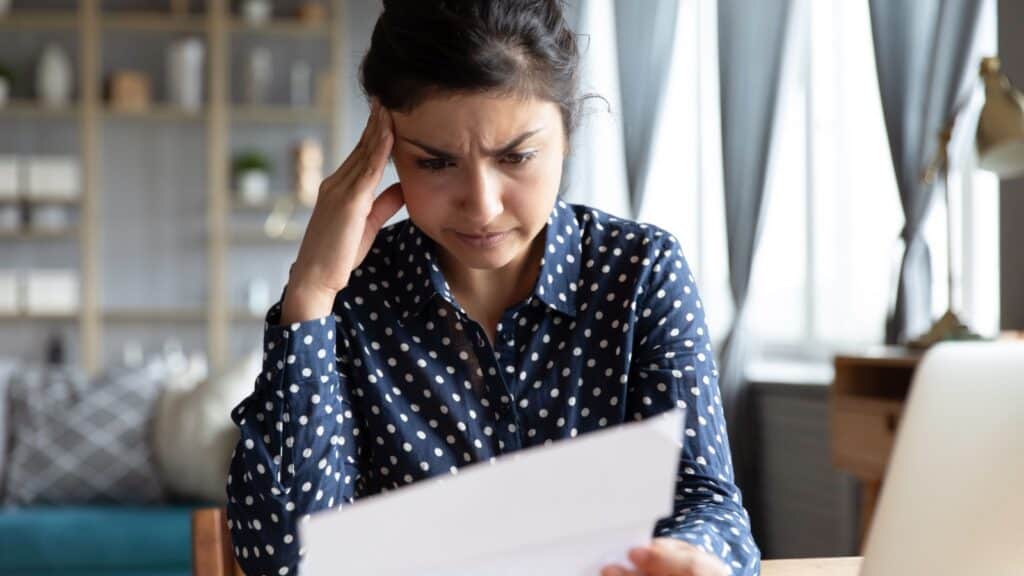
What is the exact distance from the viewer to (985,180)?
3.24 metres

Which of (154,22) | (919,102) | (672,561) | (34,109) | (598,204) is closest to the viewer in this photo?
(672,561)

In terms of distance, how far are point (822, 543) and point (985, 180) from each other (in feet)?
3.75

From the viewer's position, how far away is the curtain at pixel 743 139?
3.75m

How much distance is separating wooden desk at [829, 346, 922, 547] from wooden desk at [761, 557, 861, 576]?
157 cm

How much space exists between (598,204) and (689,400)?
3686 millimetres

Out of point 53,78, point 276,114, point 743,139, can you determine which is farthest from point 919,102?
Result: point 53,78

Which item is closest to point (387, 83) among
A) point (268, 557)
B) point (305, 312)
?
point (305, 312)

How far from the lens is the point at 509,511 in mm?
573

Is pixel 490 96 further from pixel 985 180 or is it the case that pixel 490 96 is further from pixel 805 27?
pixel 805 27

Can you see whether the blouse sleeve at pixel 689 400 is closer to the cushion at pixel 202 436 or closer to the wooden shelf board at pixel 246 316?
the cushion at pixel 202 436

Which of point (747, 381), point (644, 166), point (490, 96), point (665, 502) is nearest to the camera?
point (665, 502)

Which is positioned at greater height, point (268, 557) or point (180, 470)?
point (268, 557)

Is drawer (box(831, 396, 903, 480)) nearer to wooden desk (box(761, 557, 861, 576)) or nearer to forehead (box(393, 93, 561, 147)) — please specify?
wooden desk (box(761, 557, 861, 576))

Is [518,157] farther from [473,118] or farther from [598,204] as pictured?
[598,204]
